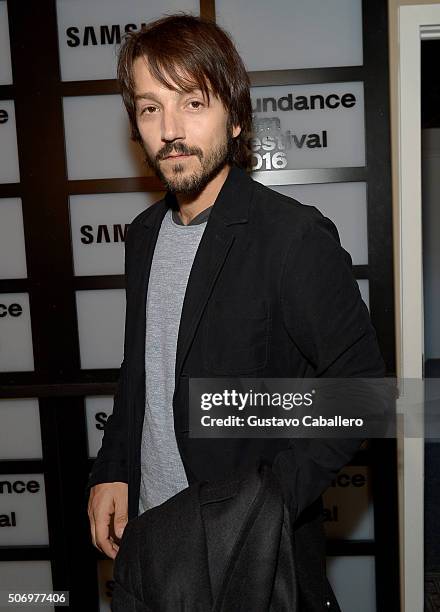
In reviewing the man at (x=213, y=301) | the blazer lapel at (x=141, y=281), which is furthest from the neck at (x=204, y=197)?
the blazer lapel at (x=141, y=281)

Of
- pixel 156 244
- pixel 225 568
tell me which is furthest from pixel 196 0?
pixel 225 568

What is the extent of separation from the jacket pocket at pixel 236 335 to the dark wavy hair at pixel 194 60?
36 cm

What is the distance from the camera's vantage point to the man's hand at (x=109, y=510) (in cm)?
122

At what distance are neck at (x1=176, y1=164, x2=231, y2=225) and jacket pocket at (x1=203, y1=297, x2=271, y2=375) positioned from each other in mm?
225

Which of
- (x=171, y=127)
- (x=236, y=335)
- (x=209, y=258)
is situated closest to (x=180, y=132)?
(x=171, y=127)

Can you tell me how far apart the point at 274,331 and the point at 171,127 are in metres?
0.44

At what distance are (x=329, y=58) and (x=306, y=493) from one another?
Answer: 4.19 ft

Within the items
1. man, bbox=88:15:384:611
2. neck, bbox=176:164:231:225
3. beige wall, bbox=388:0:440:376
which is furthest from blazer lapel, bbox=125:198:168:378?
beige wall, bbox=388:0:440:376

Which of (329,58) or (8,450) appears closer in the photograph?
(329,58)

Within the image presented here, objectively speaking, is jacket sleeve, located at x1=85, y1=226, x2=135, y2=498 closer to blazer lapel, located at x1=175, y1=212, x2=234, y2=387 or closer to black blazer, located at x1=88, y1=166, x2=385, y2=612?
black blazer, located at x1=88, y1=166, x2=385, y2=612

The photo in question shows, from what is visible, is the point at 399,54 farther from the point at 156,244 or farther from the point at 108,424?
the point at 108,424

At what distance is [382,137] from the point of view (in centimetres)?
166

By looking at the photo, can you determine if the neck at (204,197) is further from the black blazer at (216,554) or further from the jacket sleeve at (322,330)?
the black blazer at (216,554)

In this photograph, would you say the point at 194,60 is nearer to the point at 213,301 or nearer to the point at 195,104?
the point at 195,104
